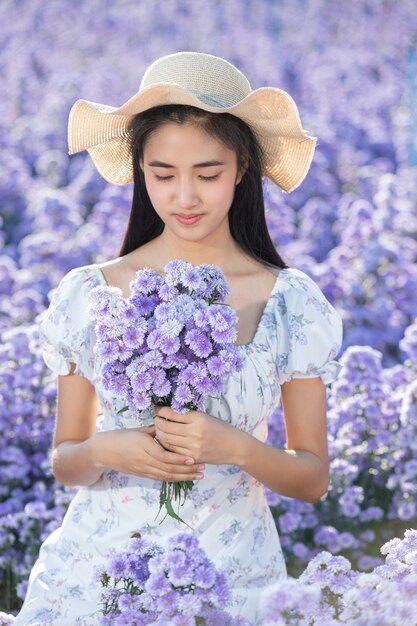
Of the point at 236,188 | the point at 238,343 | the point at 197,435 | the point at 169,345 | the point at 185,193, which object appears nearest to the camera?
the point at 169,345

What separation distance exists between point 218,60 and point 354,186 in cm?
557

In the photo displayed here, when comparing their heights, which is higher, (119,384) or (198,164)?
(198,164)

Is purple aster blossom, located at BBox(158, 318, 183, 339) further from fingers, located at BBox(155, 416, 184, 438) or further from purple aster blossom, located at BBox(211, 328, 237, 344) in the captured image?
fingers, located at BBox(155, 416, 184, 438)

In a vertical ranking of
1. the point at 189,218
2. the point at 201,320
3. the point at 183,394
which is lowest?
the point at 183,394

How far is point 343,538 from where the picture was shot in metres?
3.53

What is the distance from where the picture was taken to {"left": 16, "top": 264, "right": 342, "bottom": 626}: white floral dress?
93.9 inches

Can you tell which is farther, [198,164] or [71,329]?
[71,329]

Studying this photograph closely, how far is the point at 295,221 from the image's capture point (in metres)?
7.29

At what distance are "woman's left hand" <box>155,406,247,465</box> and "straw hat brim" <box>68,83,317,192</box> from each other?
622mm

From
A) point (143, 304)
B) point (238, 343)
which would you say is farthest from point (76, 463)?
point (143, 304)

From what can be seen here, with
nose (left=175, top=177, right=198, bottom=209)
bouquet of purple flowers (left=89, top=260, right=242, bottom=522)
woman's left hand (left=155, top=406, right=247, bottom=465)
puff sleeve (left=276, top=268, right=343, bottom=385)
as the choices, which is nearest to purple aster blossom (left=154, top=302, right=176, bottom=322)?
bouquet of purple flowers (left=89, top=260, right=242, bottom=522)

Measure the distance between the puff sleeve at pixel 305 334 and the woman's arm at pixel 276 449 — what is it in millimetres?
38

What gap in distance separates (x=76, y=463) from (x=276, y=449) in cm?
43

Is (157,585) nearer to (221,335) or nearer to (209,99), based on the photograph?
(221,335)
